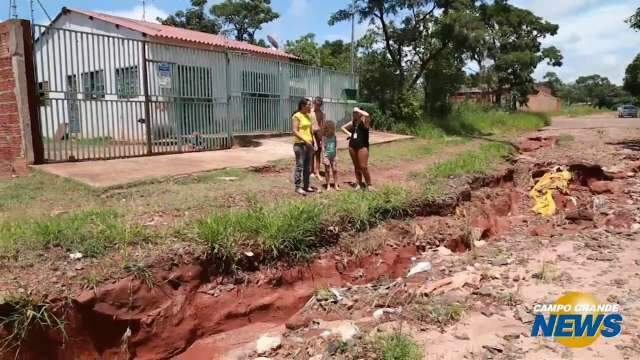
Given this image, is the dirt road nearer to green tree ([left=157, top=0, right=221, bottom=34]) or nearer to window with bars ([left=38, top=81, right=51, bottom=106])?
window with bars ([left=38, top=81, right=51, bottom=106])

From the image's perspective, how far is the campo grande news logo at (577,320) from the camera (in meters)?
3.72

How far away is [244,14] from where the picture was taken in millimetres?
33500

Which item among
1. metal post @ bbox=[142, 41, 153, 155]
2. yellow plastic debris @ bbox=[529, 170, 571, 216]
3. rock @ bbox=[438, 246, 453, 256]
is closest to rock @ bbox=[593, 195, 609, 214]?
yellow plastic debris @ bbox=[529, 170, 571, 216]

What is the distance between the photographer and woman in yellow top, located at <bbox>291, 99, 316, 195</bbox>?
23.8 ft

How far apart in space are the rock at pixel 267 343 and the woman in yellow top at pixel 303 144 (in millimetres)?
3233

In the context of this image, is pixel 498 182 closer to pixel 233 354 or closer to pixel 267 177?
pixel 267 177

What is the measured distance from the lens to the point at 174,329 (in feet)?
14.9

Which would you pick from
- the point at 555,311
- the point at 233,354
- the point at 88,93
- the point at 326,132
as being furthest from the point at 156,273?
the point at 88,93

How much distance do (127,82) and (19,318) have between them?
7.57m

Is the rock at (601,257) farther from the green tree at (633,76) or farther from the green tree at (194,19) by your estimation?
the green tree at (633,76)

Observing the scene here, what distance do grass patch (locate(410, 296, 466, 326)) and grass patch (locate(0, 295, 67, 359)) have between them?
2909 mm

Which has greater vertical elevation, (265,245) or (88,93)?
(88,93)

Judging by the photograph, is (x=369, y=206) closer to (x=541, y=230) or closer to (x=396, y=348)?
(x=541, y=230)

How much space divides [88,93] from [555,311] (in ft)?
28.9
